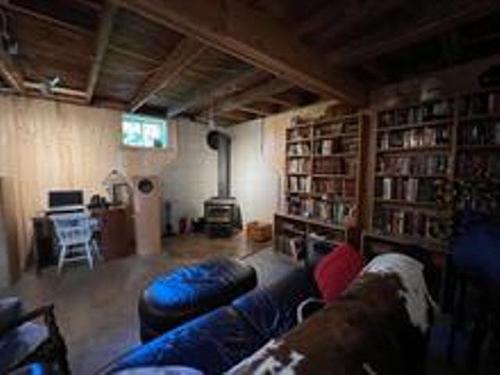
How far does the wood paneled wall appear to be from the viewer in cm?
368

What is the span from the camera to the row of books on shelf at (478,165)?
2432mm

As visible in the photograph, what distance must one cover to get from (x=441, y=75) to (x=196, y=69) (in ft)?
8.46

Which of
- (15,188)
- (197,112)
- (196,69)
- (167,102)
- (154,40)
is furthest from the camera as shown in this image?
(197,112)

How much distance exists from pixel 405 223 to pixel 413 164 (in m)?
0.65

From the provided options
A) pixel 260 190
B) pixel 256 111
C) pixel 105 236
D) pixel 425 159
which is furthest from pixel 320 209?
pixel 105 236

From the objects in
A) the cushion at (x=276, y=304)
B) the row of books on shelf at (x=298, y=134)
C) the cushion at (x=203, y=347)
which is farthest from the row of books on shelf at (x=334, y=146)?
the cushion at (x=203, y=347)

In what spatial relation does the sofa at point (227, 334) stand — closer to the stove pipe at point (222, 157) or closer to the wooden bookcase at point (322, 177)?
the wooden bookcase at point (322, 177)

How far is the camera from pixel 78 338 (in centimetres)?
220

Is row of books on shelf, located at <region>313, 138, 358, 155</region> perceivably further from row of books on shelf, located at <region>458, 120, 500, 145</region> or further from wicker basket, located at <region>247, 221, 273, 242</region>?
wicker basket, located at <region>247, 221, 273, 242</region>

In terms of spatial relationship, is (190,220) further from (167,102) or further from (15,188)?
(15,188)

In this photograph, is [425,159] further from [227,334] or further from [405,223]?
[227,334]

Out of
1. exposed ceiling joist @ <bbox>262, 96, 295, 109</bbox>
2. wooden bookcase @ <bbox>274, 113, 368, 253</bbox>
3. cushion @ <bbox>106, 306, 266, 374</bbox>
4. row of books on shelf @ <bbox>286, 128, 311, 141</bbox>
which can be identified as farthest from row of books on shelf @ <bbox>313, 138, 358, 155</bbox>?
cushion @ <bbox>106, 306, 266, 374</bbox>

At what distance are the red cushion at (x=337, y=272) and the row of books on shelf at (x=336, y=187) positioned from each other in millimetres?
1928

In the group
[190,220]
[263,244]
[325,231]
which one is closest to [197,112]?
[190,220]
